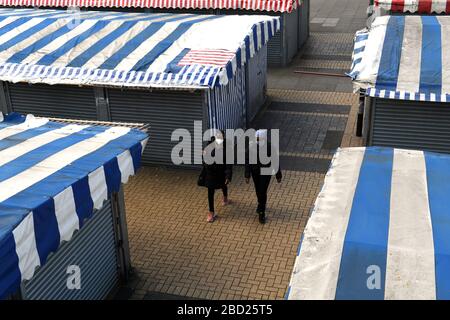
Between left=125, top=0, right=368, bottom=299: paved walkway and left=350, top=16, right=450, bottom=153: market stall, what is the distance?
6.18 feet

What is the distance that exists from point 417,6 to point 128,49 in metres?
9.39

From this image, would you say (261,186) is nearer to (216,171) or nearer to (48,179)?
(216,171)

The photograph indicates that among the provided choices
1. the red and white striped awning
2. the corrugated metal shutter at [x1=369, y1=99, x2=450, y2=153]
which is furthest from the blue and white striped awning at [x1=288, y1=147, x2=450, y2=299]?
the red and white striped awning

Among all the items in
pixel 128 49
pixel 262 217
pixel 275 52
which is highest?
pixel 128 49

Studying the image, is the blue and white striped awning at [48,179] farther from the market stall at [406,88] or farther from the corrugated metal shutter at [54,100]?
the market stall at [406,88]

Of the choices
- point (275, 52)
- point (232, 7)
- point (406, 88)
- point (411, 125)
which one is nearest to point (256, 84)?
point (232, 7)

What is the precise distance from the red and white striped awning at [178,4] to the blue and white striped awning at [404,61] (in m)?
6.65

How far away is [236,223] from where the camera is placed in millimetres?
9633

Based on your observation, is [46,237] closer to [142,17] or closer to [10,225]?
[10,225]

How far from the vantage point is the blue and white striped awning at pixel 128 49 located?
1097 centimetres

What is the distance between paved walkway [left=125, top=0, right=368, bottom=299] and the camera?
803 cm

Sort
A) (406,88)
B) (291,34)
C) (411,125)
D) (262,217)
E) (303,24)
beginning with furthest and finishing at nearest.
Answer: (303,24)
(291,34)
(411,125)
(406,88)
(262,217)

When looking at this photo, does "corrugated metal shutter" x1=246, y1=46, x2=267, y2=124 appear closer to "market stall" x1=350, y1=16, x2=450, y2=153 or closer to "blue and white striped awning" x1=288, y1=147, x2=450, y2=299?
"market stall" x1=350, y1=16, x2=450, y2=153

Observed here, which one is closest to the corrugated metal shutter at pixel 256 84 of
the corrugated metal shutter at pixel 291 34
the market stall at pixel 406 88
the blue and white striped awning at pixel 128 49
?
the blue and white striped awning at pixel 128 49
